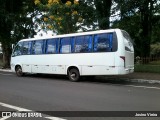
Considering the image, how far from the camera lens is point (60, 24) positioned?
2181cm

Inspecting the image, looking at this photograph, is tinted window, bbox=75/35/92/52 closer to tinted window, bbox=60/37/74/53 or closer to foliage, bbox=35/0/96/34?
tinted window, bbox=60/37/74/53

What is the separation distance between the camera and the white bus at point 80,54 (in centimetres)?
1473

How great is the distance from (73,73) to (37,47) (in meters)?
3.63

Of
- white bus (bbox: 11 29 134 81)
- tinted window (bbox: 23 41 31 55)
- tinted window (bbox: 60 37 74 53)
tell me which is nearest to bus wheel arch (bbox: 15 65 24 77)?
white bus (bbox: 11 29 134 81)

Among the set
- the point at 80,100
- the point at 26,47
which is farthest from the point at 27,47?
the point at 80,100

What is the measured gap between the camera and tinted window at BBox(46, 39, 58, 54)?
17.5 metres

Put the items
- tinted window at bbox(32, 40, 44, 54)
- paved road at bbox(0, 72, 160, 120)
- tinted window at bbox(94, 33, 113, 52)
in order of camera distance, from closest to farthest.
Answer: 1. paved road at bbox(0, 72, 160, 120)
2. tinted window at bbox(94, 33, 113, 52)
3. tinted window at bbox(32, 40, 44, 54)

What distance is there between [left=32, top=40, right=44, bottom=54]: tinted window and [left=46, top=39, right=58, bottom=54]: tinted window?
0.59 metres

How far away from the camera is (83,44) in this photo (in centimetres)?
1616

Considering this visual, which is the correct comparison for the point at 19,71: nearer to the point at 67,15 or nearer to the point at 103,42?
the point at 67,15

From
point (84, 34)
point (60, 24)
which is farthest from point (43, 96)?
point (60, 24)

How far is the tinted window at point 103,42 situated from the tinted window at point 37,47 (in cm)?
430

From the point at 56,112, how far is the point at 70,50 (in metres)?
8.89

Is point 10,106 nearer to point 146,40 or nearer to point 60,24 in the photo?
point 60,24
